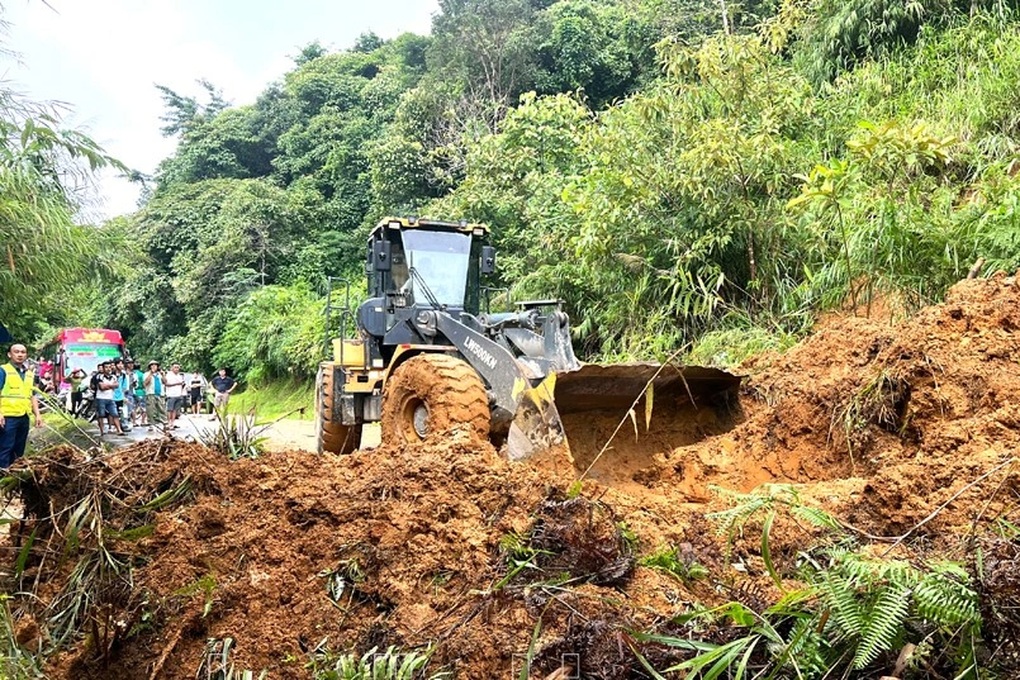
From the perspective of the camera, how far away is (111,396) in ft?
46.5

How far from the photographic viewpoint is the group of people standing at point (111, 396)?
24.3 feet

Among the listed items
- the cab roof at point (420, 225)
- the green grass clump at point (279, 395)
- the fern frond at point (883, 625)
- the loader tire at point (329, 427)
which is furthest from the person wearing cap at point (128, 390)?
the fern frond at point (883, 625)

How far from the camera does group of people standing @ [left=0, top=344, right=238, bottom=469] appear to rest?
7.40 meters

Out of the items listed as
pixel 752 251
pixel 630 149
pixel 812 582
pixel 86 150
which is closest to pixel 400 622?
pixel 812 582

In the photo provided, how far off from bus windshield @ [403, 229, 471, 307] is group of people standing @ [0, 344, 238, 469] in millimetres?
2894

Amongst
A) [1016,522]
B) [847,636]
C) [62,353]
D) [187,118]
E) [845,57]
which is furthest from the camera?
[187,118]

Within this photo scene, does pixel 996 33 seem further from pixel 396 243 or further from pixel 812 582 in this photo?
pixel 812 582

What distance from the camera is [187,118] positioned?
44125mm

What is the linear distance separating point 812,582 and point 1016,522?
2.75 ft

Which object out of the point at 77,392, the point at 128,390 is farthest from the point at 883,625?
the point at 77,392

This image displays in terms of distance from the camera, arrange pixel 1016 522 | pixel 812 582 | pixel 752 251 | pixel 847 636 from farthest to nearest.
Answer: pixel 752 251 → pixel 1016 522 → pixel 812 582 → pixel 847 636

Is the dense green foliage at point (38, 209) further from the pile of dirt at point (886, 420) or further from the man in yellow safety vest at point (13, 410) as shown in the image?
the pile of dirt at point (886, 420)

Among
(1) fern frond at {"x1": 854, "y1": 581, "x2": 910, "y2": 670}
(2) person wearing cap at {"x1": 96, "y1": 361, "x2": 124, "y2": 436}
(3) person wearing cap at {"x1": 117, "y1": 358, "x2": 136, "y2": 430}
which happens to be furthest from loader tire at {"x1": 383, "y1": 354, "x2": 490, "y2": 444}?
(3) person wearing cap at {"x1": 117, "y1": 358, "x2": 136, "y2": 430}

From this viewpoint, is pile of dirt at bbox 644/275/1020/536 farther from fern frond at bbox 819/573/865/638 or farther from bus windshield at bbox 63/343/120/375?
bus windshield at bbox 63/343/120/375
